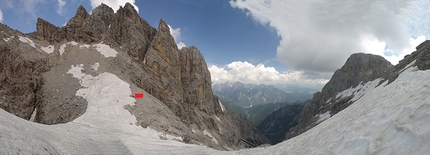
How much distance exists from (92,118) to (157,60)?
153ft

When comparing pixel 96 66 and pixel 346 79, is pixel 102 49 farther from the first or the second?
pixel 346 79

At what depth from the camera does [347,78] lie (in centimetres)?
12381

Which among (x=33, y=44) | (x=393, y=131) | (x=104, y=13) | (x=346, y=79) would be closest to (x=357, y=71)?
(x=346, y=79)

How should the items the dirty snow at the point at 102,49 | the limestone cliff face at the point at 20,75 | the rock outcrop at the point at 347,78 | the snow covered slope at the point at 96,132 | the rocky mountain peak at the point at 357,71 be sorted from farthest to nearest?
the rocky mountain peak at the point at 357,71
the rock outcrop at the point at 347,78
the dirty snow at the point at 102,49
the limestone cliff face at the point at 20,75
the snow covered slope at the point at 96,132

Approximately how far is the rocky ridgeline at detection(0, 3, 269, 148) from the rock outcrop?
67.5 m

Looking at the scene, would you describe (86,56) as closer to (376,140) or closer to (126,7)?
(126,7)

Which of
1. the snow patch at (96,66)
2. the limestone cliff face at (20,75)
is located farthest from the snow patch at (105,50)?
the limestone cliff face at (20,75)

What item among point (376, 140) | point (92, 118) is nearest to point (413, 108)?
point (376, 140)

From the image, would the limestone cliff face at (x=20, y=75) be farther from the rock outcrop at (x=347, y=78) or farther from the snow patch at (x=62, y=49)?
the rock outcrop at (x=347, y=78)

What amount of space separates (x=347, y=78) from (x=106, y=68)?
138 meters

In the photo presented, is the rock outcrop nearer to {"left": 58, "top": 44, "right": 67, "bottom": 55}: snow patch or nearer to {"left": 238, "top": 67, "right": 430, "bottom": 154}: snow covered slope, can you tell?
{"left": 238, "top": 67, "right": 430, "bottom": 154}: snow covered slope

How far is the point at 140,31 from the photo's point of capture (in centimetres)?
7544

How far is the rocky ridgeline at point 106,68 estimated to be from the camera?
36188mm

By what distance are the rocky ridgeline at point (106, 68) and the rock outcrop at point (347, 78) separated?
67.5 m
